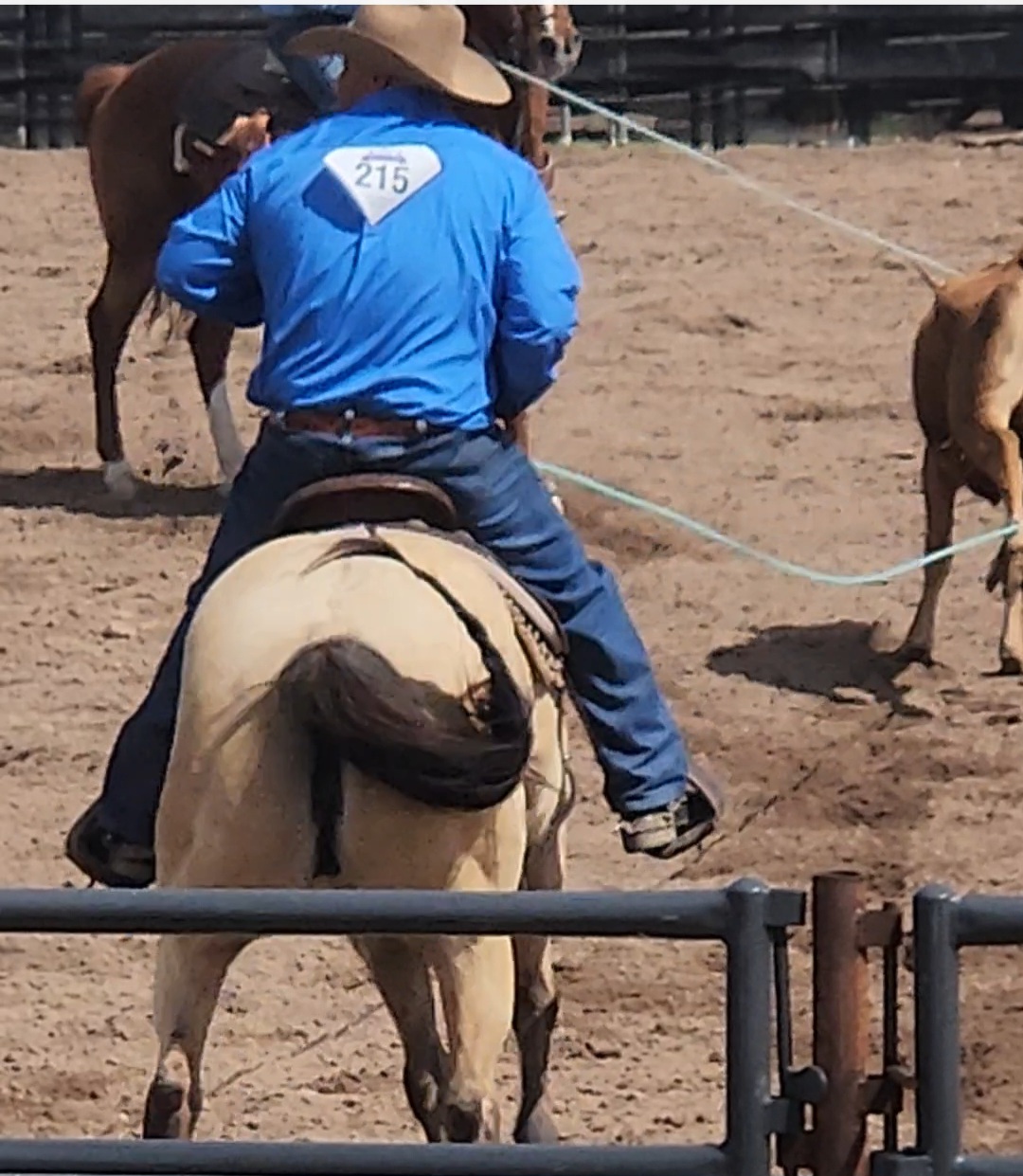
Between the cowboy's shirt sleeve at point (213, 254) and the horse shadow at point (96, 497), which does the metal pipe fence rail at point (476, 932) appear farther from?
the horse shadow at point (96, 497)

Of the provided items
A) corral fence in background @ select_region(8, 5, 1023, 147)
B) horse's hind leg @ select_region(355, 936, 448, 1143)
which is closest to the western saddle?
horse's hind leg @ select_region(355, 936, 448, 1143)

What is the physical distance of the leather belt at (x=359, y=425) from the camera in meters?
4.76

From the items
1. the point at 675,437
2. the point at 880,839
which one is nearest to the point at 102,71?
the point at 675,437

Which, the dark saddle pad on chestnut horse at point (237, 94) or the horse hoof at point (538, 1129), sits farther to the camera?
the dark saddle pad on chestnut horse at point (237, 94)

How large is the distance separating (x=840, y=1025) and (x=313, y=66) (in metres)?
6.05

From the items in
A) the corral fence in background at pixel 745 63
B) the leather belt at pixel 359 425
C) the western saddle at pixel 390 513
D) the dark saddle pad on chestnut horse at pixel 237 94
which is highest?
the leather belt at pixel 359 425

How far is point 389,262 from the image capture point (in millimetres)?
4703

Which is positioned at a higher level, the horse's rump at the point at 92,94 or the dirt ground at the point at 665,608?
the horse's rump at the point at 92,94

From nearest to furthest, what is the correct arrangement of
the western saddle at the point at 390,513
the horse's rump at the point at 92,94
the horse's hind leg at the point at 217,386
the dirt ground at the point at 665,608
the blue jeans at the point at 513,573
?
the western saddle at the point at 390,513 < the blue jeans at the point at 513,573 < the dirt ground at the point at 665,608 < the horse's hind leg at the point at 217,386 < the horse's rump at the point at 92,94

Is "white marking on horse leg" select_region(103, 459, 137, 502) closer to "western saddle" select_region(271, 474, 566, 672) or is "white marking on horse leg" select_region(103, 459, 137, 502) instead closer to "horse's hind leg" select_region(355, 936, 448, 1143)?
"horse's hind leg" select_region(355, 936, 448, 1143)

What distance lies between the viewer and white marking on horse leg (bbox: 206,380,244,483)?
33.3ft

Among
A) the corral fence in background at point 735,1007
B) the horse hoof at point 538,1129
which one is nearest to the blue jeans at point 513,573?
the horse hoof at point 538,1129

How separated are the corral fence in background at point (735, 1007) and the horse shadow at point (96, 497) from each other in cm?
673

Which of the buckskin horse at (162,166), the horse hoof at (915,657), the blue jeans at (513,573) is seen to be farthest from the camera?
the buckskin horse at (162,166)
